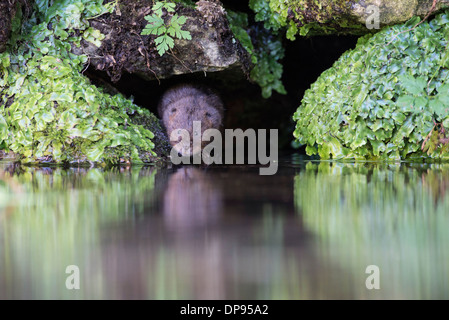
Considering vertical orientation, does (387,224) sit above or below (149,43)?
below

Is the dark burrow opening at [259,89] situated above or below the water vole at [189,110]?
above

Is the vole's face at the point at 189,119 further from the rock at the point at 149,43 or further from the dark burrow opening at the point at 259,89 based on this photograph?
the rock at the point at 149,43

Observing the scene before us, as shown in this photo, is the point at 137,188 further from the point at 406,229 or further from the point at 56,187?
the point at 406,229

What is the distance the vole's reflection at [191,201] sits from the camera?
2.96 m

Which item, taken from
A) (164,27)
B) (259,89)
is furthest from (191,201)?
(259,89)

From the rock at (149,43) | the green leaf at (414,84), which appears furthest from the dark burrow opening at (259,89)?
the green leaf at (414,84)

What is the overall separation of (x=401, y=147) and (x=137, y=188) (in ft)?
10.7

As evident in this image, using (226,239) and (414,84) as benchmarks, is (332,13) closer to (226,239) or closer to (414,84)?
(414,84)

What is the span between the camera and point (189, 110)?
6938 mm

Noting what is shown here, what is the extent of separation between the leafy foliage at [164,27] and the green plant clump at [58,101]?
59 cm

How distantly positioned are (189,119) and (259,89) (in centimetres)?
174

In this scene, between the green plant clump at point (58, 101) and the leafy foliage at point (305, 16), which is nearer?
the green plant clump at point (58, 101)

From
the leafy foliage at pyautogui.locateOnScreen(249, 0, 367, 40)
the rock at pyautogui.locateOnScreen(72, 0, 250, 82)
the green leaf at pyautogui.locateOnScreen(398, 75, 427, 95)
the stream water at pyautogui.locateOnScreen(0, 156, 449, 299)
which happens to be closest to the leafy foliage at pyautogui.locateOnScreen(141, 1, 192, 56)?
the rock at pyautogui.locateOnScreen(72, 0, 250, 82)

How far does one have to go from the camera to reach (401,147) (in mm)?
5879
